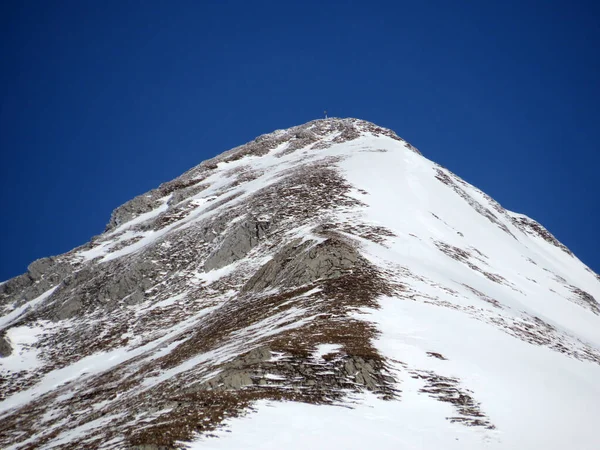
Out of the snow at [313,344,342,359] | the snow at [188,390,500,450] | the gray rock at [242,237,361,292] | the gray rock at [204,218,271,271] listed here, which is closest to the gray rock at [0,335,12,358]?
the gray rock at [204,218,271,271]

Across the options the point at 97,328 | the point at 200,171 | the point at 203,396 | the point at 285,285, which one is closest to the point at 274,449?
the point at 203,396

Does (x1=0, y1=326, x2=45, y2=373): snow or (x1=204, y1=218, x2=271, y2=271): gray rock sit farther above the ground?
(x1=204, y1=218, x2=271, y2=271): gray rock

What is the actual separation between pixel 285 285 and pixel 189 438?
64.4 feet

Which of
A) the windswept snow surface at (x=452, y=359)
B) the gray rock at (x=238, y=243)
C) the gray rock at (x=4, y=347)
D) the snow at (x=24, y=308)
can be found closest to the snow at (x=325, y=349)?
the windswept snow surface at (x=452, y=359)

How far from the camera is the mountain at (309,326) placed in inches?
731

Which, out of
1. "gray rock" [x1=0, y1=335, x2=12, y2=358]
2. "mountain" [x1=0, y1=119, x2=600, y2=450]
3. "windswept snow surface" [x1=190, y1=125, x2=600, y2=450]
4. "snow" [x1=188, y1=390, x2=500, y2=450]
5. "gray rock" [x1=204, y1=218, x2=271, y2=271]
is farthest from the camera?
"gray rock" [x1=204, y1=218, x2=271, y2=271]

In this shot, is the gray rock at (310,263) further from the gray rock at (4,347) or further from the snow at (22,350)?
the gray rock at (4,347)

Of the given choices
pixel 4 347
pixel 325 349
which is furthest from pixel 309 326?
pixel 4 347

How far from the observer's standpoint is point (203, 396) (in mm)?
18531

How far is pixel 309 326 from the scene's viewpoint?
2508 cm

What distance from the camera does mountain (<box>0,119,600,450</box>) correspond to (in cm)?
1856

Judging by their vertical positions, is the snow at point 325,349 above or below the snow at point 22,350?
below

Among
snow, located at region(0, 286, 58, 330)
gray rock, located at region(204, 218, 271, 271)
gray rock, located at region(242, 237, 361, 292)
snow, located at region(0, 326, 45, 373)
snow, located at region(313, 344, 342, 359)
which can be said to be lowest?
snow, located at region(313, 344, 342, 359)

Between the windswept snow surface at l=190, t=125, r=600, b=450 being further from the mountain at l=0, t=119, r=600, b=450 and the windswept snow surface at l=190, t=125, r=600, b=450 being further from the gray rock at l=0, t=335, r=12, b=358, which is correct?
the gray rock at l=0, t=335, r=12, b=358
